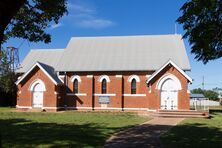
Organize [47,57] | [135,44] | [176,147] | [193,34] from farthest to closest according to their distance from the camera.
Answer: [47,57], [135,44], [176,147], [193,34]

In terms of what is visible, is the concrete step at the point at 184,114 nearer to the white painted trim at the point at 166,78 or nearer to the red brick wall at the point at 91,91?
the white painted trim at the point at 166,78

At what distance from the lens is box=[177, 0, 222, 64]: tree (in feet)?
38.5

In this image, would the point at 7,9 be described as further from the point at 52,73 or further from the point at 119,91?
the point at 52,73

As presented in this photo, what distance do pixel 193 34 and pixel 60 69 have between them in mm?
34052

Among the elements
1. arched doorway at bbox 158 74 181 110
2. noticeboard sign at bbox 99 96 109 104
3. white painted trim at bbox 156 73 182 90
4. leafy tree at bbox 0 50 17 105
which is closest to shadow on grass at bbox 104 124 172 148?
white painted trim at bbox 156 73 182 90

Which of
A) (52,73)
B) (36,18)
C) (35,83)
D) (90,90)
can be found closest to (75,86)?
(90,90)

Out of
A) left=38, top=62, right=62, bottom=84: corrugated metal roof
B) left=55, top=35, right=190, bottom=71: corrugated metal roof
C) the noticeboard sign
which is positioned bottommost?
the noticeboard sign

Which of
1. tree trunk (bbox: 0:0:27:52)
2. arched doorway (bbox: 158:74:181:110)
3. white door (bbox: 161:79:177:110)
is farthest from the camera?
white door (bbox: 161:79:177:110)

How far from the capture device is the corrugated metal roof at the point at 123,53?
143 ft

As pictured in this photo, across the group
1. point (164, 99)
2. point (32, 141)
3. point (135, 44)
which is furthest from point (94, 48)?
point (32, 141)

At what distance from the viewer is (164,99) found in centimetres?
4066

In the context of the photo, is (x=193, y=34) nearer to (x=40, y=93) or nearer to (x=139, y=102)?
(x=139, y=102)

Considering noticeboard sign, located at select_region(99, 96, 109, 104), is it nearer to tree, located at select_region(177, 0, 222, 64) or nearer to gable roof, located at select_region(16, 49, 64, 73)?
gable roof, located at select_region(16, 49, 64, 73)

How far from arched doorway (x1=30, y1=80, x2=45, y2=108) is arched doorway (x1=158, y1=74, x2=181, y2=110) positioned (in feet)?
47.9
